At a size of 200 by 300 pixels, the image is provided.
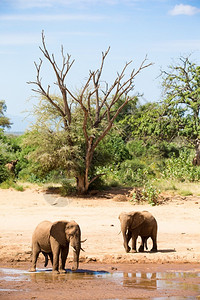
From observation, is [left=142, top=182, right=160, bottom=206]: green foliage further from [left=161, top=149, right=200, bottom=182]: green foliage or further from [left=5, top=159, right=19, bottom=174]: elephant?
[left=5, top=159, right=19, bottom=174]: elephant

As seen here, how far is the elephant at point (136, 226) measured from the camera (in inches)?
435

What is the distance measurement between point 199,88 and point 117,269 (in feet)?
61.0

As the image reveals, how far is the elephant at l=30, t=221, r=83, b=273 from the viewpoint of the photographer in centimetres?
922

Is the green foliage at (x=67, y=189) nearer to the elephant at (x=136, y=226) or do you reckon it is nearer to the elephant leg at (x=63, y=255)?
the elephant at (x=136, y=226)

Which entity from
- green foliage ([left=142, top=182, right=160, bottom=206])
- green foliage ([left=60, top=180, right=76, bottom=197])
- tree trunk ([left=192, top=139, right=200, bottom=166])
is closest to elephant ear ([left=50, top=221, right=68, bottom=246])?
green foliage ([left=142, top=182, right=160, bottom=206])

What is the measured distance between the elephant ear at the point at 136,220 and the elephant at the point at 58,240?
1.84 m

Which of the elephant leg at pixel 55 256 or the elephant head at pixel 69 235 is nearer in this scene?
the elephant head at pixel 69 235

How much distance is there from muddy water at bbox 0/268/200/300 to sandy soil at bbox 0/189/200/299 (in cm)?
12

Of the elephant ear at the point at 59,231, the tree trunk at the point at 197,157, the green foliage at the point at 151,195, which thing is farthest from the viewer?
the tree trunk at the point at 197,157

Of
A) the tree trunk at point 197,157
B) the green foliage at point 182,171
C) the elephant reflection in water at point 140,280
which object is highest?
the tree trunk at point 197,157

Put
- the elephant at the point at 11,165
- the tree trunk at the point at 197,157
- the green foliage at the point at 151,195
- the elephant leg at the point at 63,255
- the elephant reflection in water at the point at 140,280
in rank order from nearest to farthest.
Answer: the elephant reflection in water at the point at 140,280 → the elephant leg at the point at 63,255 → the green foliage at the point at 151,195 → the elephant at the point at 11,165 → the tree trunk at the point at 197,157

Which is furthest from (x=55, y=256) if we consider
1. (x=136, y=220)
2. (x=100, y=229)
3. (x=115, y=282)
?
(x=100, y=229)

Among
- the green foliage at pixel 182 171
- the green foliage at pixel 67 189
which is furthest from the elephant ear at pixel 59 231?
the green foliage at pixel 182 171

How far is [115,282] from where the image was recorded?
929cm
